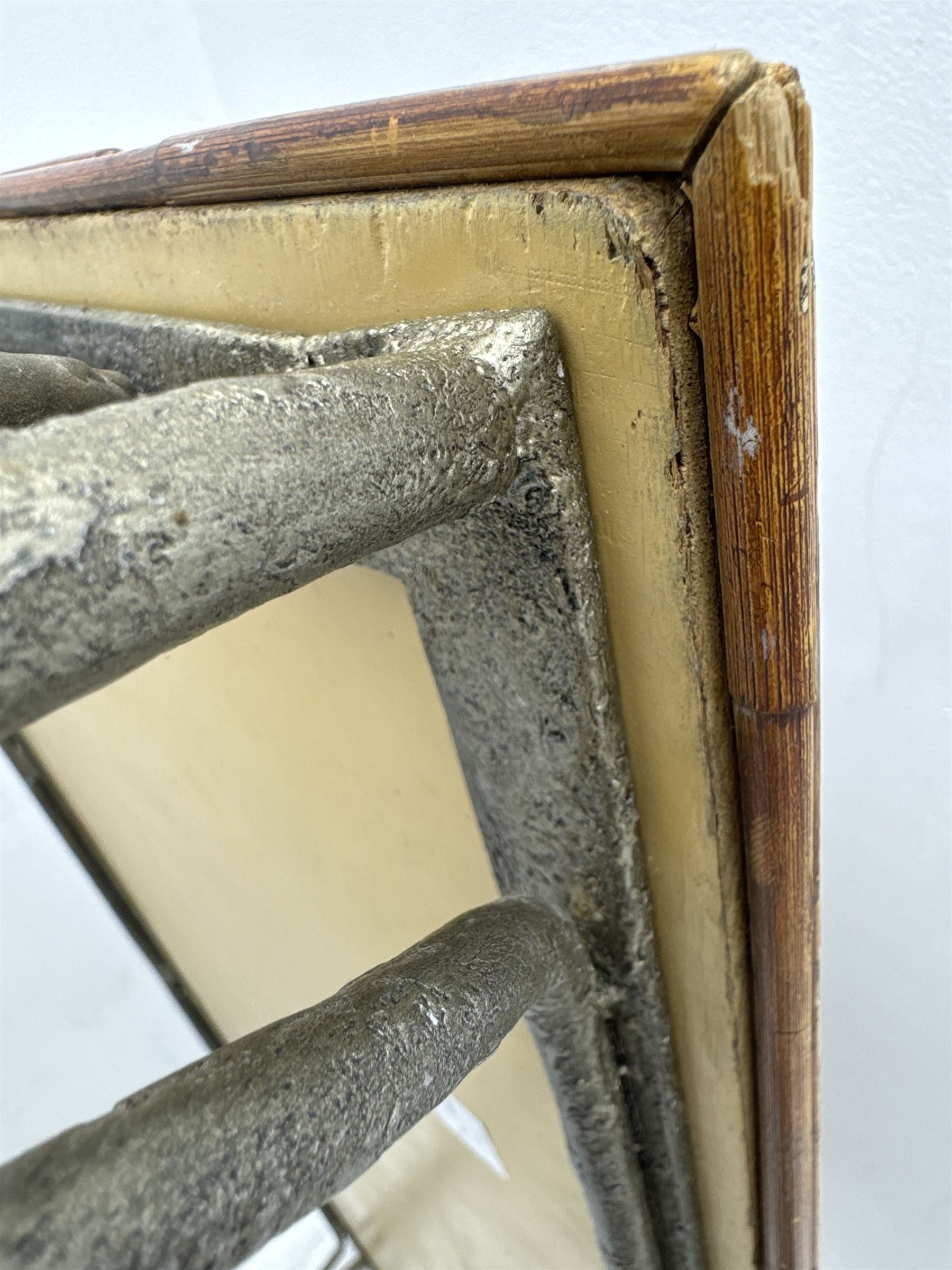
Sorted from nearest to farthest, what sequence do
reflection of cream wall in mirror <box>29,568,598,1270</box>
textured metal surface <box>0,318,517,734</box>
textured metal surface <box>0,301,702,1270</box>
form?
1. textured metal surface <box>0,318,517,734</box>
2. textured metal surface <box>0,301,702,1270</box>
3. reflection of cream wall in mirror <box>29,568,598,1270</box>

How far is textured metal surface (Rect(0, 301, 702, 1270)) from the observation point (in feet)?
1.16

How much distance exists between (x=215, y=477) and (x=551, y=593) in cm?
17

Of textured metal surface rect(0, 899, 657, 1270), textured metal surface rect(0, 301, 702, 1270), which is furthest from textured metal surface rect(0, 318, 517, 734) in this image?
textured metal surface rect(0, 899, 657, 1270)

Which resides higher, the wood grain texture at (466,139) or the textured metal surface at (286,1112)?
the wood grain texture at (466,139)

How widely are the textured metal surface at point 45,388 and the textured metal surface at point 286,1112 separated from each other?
301 mm

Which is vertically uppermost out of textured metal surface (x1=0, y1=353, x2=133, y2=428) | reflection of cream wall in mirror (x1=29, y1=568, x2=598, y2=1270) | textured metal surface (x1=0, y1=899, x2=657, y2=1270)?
textured metal surface (x1=0, y1=353, x2=133, y2=428)

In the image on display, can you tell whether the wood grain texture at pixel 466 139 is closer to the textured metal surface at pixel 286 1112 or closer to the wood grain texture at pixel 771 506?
the wood grain texture at pixel 771 506

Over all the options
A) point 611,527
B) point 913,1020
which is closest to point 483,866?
point 611,527

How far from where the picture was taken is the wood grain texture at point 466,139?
270 millimetres

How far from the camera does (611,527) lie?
37 centimetres

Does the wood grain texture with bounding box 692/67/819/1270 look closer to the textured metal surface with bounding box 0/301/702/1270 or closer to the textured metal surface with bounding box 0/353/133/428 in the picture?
the textured metal surface with bounding box 0/301/702/1270

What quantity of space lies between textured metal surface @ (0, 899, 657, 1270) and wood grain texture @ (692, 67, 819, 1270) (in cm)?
12

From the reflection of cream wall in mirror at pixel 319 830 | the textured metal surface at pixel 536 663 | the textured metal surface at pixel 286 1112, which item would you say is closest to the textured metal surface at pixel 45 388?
the textured metal surface at pixel 536 663

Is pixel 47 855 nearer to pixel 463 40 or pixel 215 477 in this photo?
pixel 463 40
